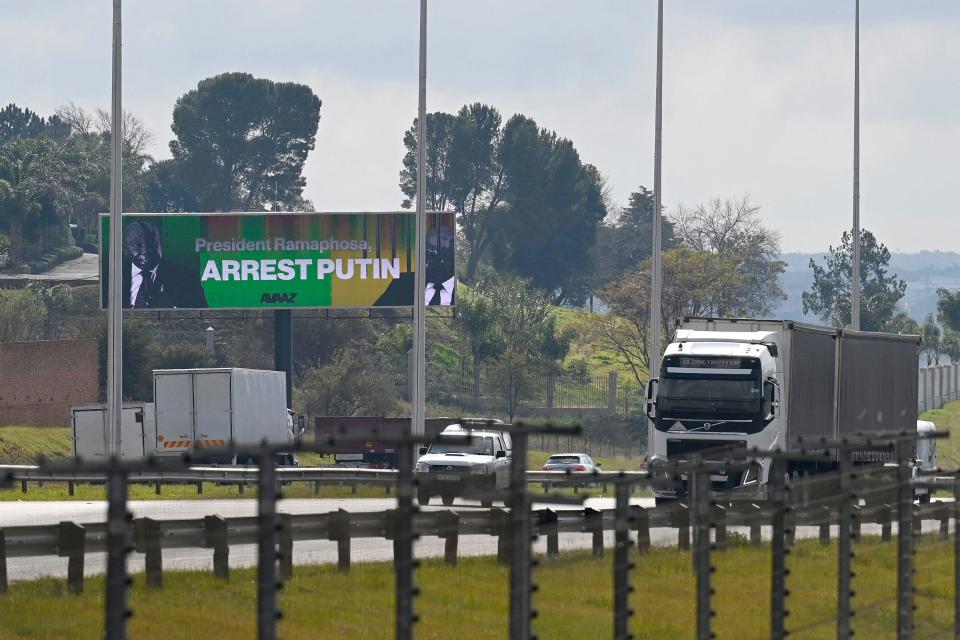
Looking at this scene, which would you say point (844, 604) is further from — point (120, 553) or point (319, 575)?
point (120, 553)

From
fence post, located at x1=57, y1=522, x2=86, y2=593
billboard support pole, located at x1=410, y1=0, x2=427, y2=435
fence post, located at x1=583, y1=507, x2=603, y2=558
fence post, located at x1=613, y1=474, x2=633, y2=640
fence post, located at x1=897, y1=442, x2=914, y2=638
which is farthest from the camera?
billboard support pole, located at x1=410, y1=0, x2=427, y2=435

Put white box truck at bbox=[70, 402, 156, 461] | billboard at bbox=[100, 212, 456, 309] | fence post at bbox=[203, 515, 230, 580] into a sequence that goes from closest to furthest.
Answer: fence post at bbox=[203, 515, 230, 580] < white box truck at bbox=[70, 402, 156, 461] < billboard at bbox=[100, 212, 456, 309]

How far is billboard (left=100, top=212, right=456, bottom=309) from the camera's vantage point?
79.3 m

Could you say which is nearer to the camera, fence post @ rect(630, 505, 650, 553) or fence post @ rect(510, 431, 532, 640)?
fence post @ rect(510, 431, 532, 640)

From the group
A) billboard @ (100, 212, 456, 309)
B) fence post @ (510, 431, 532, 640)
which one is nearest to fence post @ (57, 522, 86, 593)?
fence post @ (510, 431, 532, 640)

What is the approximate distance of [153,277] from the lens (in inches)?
3125

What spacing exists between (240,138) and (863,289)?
57.8 metres

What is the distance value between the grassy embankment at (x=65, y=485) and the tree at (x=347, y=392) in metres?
11.6

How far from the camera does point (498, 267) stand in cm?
16225

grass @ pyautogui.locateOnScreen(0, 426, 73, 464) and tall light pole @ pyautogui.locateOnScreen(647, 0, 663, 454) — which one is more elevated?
tall light pole @ pyautogui.locateOnScreen(647, 0, 663, 454)

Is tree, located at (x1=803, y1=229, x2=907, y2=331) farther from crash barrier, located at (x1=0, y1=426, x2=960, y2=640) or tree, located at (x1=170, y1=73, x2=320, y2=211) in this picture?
crash barrier, located at (x1=0, y1=426, x2=960, y2=640)

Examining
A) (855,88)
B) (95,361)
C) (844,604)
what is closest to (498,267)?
(95,361)

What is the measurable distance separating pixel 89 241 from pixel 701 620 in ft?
532

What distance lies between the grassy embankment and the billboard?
7.40m
